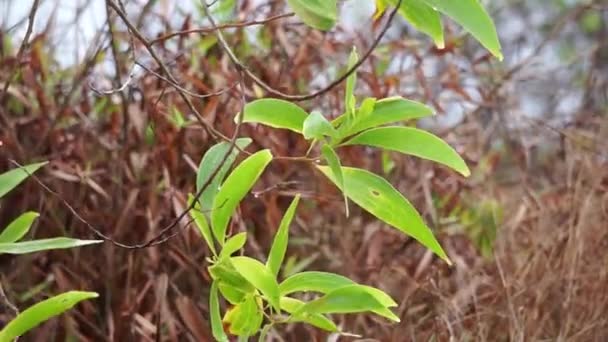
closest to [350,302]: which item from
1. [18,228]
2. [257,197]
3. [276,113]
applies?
[276,113]

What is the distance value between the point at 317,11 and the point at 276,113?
0.30 ft

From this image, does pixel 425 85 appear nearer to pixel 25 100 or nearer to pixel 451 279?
pixel 451 279

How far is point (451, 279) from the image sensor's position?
4.84 ft

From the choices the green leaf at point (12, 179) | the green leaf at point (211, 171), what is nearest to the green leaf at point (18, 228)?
the green leaf at point (12, 179)

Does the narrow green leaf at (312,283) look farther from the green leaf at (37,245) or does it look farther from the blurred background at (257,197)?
the blurred background at (257,197)

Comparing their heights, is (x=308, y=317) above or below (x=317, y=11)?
below

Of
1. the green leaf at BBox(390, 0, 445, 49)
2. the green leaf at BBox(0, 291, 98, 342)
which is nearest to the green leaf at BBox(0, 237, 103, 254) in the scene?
the green leaf at BBox(0, 291, 98, 342)

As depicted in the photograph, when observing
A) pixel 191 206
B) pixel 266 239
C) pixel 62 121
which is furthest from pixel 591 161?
pixel 191 206

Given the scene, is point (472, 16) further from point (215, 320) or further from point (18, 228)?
point (18, 228)

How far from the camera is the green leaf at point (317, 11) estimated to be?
0.71 m

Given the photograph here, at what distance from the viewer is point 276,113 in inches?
30.3

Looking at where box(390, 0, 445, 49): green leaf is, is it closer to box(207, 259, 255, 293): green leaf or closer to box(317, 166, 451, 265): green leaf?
box(317, 166, 451, 265): green leaf

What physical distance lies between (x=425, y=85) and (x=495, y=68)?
41cm

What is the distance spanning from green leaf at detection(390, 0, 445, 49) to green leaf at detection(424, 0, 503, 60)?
35 mm
